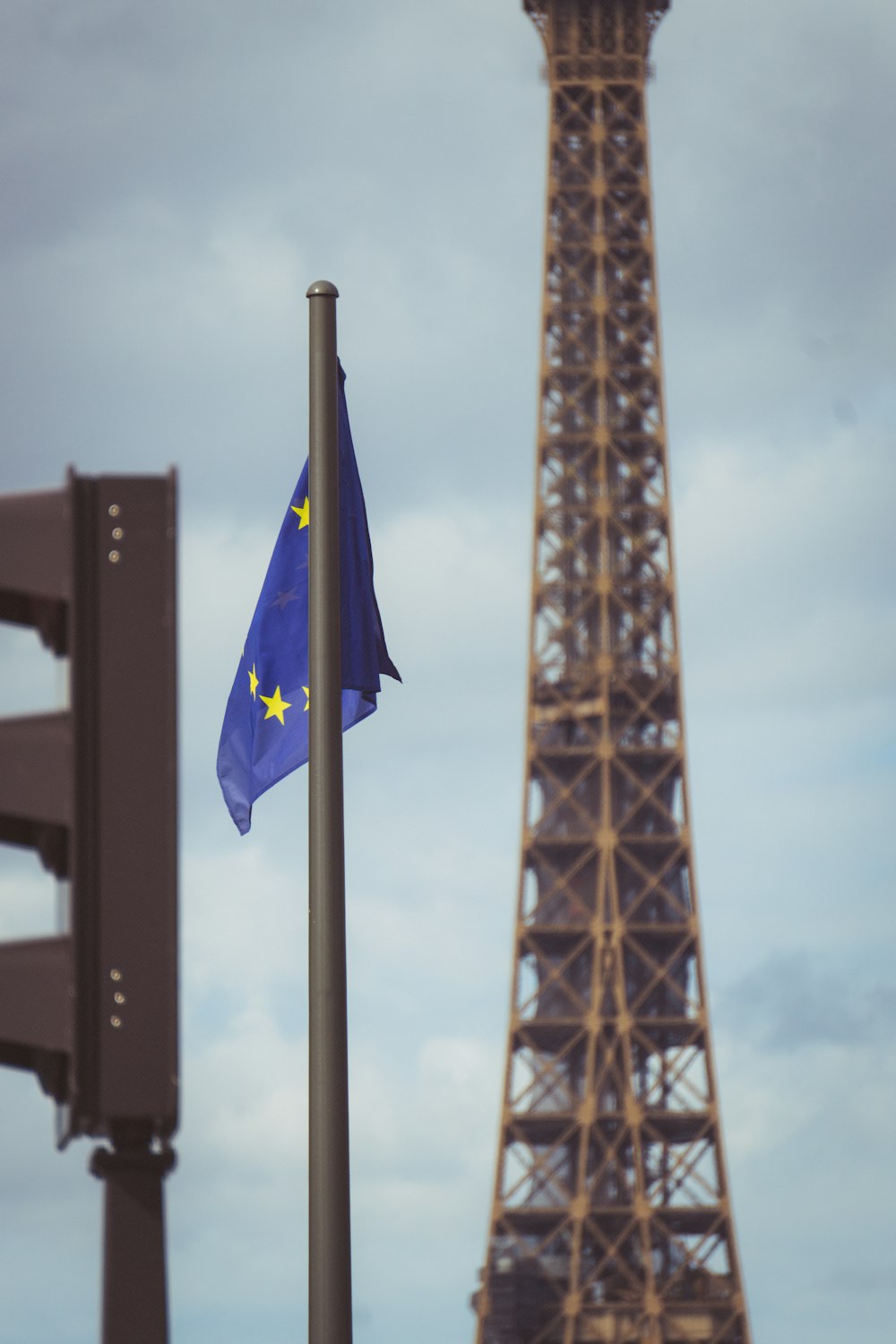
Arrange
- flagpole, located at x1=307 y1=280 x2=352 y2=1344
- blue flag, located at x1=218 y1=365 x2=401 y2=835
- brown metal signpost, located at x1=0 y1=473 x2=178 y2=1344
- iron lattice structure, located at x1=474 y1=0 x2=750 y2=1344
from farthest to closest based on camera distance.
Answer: iron lattice structure, located at x1=474 y1=0 x2=750 y2=1344
blue flag, located at x1=218 y1=365 x2=401 y2=835
flagpole, located at x1=307 y1=280 x2=352 y2=1344
brown metal signpost, located at x1=0 y1=473 x2=178 y2=1344

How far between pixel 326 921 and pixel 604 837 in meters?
78.6

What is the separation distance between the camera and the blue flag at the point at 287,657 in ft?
40.4

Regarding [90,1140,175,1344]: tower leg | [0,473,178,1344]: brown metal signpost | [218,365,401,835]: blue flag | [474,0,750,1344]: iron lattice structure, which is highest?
[474,0,750,1344]: iron lattice structure

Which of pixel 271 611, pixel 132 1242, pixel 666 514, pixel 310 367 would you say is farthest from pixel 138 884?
pixel 666 514

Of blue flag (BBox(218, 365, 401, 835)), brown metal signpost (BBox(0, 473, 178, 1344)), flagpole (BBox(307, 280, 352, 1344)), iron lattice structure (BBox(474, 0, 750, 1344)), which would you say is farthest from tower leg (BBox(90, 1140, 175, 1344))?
iron lattice structure (BBox(474, 0, 750, 1344))

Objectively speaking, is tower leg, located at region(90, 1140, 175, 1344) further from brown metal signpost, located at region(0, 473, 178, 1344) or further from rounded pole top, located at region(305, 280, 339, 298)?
rounded pole top, located at region(305, 280, 339, 298)

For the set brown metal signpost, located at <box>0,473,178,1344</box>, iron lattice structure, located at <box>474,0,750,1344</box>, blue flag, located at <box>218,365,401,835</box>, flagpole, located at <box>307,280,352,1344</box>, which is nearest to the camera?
brown metal signpost, located at <box>0,473,178,1344</box>

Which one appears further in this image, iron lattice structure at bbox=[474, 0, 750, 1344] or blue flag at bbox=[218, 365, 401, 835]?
iron lattice structure at bbox=[474, 0, 750, 1344]

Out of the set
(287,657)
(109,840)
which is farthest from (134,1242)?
(287,657)

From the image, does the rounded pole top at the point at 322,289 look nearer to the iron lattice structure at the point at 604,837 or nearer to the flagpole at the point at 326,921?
the flagpole at the point at 326,921

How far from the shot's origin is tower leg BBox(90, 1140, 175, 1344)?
5109 mm

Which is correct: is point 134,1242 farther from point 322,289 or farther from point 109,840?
point 322,289

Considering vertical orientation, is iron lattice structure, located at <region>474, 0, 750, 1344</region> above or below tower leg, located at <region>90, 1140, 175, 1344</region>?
above

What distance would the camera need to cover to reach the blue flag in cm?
1231
